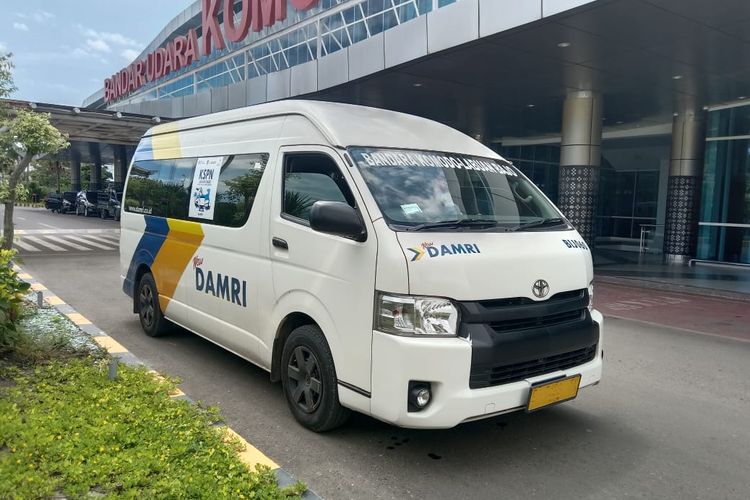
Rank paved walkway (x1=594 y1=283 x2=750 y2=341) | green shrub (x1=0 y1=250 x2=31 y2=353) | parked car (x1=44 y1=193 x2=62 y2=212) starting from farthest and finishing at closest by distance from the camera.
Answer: parked car (x1=44 y1=193 x2=62 y2=212), paved walkway (x1=594 y1=283 x2=750 y2=341), green shrub (x1=0 y1=250 x2=31 y2=353)

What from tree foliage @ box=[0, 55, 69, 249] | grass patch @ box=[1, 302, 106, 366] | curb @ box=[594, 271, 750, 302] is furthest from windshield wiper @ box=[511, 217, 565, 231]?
curb @ box=[594, 271, 750, 302]

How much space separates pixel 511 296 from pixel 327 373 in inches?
52.5

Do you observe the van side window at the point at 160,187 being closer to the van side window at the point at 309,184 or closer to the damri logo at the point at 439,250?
the van side window at the point at 309,184

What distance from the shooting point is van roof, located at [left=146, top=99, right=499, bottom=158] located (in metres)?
4.30

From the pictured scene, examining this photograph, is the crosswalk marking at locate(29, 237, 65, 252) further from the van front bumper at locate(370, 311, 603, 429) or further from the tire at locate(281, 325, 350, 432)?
the van front bumper at locate(370, 311, 603, 429)

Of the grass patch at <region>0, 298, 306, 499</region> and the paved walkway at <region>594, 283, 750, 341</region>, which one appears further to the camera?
Answer: the paved walkway at <region>594, 283, 750, 341</region>

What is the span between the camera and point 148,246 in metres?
6.72

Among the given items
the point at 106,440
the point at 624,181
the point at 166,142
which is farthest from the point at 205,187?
the point at 624,181

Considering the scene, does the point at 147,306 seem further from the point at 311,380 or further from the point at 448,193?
the point at 448,193

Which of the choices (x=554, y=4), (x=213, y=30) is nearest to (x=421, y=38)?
(x=554, y=4)

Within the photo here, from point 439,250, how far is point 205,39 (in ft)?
90.1

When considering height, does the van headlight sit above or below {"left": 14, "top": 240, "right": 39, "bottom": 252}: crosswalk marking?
above

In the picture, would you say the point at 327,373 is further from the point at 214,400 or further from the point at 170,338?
A: the point at 170,338

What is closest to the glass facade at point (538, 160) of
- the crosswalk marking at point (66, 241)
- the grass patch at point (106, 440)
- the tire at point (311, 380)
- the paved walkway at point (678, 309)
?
the paved walkway at point (678, 309)
